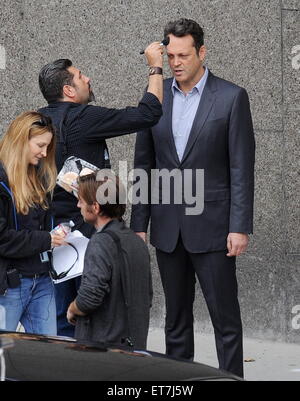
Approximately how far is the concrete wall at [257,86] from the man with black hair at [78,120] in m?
1.77

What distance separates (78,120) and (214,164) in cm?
76

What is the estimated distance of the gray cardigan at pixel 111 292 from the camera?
461 centimetres

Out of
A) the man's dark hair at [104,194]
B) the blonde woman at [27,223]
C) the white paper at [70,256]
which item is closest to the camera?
the man's dark hair at [104,194]

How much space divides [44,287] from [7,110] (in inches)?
132

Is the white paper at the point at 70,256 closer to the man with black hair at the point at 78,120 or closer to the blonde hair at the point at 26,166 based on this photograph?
the blonde hair at the point at 26,166

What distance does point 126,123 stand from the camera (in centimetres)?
534

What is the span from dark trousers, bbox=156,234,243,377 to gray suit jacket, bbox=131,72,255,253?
0.26 feet

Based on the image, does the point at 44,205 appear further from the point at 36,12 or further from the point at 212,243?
the point at 36,12

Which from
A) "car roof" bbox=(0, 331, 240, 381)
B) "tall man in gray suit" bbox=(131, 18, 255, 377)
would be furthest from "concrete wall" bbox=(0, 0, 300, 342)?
"car roof" bbox=(0, 331, 240, 381)

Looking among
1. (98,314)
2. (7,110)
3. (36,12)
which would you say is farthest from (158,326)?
(98,314)

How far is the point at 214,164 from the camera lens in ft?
17.9

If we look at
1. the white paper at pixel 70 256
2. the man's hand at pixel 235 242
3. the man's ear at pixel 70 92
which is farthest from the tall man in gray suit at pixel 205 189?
the white paper at pixel 70 256

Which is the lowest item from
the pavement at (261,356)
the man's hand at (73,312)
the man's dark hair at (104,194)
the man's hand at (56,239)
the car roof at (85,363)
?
the pavement at (261,356)

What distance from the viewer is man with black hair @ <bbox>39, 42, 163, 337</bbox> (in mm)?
5359
